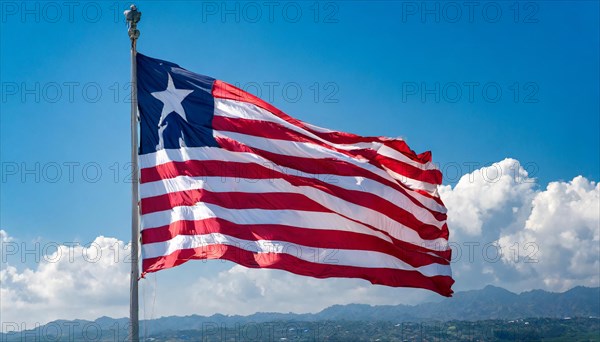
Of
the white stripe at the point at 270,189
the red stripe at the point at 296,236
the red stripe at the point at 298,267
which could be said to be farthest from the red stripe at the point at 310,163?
the red stripe at the point at 298,267

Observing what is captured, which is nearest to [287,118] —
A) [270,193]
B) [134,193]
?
[270,193]

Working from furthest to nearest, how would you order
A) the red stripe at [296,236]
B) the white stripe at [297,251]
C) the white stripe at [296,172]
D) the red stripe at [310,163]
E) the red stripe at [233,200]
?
the red stripe at [310,163], the white stripe at [296,172], the red stripe at [233,200], the red stripe at [296,236], the white stripe at [297,251]

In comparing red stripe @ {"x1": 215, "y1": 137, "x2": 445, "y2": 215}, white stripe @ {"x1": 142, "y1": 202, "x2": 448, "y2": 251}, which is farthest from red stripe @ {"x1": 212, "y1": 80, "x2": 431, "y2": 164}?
white stripe @ {"x1": 142, "y1": 202, "x2": 448, "y2": 251}

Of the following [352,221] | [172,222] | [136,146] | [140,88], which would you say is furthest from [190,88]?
[352,221]

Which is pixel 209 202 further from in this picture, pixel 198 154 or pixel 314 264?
pixel 314 264

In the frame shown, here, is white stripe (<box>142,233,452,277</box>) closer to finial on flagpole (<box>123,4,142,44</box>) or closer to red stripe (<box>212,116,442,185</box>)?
red stripe (<box>212,116,442,185</box>)

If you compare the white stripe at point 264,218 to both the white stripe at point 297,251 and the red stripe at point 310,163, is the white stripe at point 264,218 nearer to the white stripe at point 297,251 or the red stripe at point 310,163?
the white stripe at point 297,251

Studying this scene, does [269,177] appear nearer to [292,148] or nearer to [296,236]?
[292,148]
